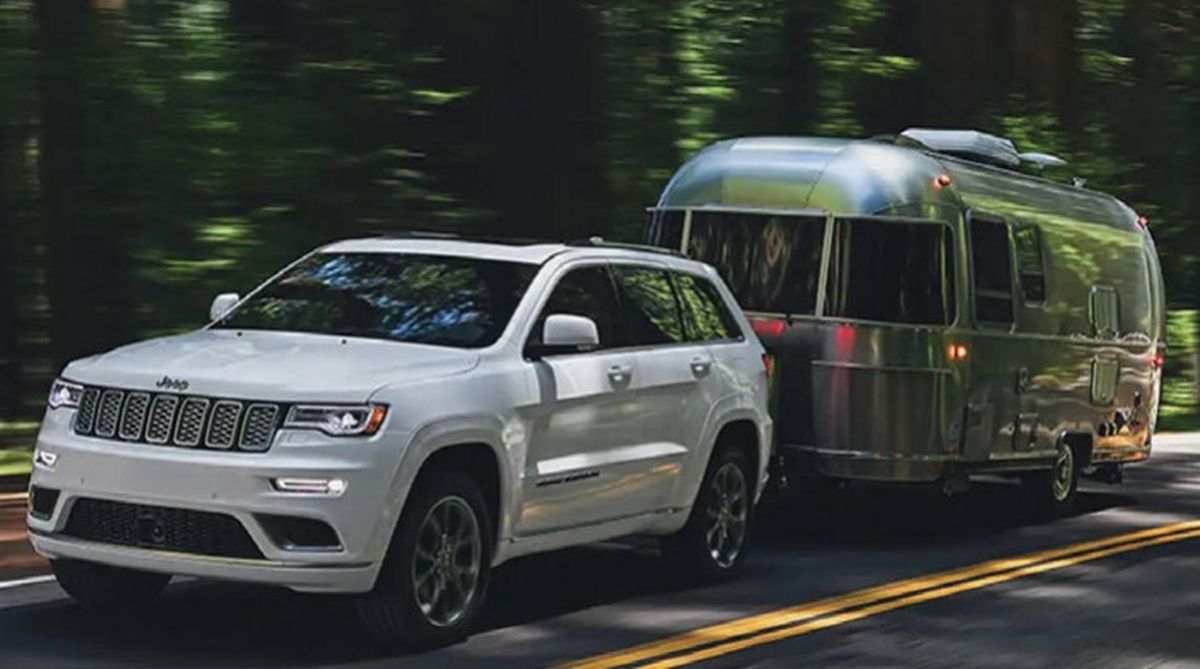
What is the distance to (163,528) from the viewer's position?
9328 mm

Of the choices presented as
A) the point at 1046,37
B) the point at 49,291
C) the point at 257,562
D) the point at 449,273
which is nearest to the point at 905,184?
the point at 449,273

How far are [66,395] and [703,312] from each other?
4089 mm

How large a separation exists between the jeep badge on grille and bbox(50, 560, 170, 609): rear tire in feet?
3.19

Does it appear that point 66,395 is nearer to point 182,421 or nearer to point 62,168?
point 182,421

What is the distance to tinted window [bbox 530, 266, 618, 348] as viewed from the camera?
11.1m

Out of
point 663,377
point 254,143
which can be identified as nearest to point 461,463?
point 663,377

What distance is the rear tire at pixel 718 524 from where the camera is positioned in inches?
484

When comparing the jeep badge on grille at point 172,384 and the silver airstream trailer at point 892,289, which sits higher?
the jeep badge on grille at point 172,384

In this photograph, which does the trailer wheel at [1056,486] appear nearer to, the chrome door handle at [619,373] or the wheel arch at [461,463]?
the chrome door handle at [619,373]

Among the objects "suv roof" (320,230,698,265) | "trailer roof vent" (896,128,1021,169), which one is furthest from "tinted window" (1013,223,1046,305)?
"suv roof" (320,230,698,265)

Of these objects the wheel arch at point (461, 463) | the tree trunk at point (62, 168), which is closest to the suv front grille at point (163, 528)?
the wheel arch at point (461, 463)

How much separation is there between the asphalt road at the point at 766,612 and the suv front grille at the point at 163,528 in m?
0.47

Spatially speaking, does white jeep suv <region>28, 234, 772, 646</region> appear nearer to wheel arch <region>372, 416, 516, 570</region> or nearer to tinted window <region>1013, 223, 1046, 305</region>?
wheel arch <region>372, 416, 516, 570</region>

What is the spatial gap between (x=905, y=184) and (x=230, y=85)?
7.85 meters
